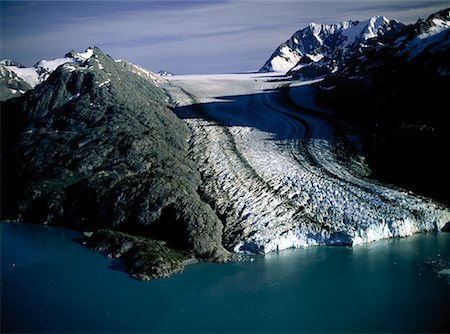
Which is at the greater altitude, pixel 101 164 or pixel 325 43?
pixel 325 43

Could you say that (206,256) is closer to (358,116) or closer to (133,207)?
(133,207)

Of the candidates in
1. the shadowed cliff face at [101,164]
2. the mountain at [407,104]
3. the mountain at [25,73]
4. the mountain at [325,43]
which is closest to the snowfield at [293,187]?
the mountain at [407,104]

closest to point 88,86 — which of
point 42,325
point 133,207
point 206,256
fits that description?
point 133,207

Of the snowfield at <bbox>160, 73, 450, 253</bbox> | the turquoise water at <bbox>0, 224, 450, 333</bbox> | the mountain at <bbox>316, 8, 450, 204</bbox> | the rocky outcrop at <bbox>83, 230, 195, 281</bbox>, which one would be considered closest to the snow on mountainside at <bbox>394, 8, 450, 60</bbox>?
the mountain at <bbox>316, 8, 450, 204</bbox>

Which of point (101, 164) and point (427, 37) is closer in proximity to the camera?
point (101, 164)

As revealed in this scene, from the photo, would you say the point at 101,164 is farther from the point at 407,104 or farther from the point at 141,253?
the point at 407,104

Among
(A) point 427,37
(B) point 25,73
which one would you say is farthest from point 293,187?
(B) point 25,73

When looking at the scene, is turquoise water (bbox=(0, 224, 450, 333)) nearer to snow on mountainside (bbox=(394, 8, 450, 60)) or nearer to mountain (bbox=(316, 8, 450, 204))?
mountain (bbox=(316, 8, 450, 204))
